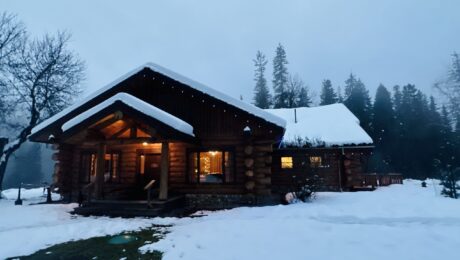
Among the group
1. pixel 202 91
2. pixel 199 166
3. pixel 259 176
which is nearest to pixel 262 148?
pixel 259 176

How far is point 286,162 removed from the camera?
20.3 meters

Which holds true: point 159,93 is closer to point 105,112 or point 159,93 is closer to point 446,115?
point 105,112

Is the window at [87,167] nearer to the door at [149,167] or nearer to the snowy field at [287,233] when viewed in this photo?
the door at [149,167]

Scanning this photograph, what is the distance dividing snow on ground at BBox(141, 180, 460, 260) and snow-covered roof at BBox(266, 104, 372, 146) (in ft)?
31.5

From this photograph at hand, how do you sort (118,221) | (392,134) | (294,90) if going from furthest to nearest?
(294,90) < (392,134) < (118,221)

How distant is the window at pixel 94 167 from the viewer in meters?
14.9

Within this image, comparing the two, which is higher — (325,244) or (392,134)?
(392,134)

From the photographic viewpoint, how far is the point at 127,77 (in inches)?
572

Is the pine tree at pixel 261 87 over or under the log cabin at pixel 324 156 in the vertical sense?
over

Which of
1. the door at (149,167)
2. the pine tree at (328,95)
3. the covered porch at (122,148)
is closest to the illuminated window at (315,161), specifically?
the covered porch at (122,148)

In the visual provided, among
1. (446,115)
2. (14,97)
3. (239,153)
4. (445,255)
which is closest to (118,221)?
(239,153)

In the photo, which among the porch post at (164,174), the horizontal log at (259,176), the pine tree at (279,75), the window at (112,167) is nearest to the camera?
the porch post at (164,174)

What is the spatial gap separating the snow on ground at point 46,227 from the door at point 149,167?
404cm

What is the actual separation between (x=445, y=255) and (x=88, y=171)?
1560 centimetres
